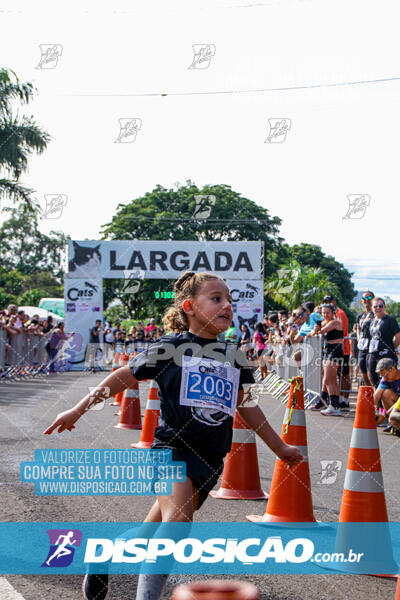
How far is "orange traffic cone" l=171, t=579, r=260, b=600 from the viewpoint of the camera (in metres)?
1.65

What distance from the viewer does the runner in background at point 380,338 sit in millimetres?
10898

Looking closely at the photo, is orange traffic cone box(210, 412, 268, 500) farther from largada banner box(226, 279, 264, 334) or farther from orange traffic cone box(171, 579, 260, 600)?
largada banner box(226, 279, 264, 334)

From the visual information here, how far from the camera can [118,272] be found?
29.7m

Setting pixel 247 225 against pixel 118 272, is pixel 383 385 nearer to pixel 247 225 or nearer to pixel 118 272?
pixel 118 272

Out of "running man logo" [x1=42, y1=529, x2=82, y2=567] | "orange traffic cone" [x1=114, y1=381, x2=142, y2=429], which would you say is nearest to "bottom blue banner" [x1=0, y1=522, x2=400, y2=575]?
"running man logo" [x1=42, y1=529, x2=82, y2=567]

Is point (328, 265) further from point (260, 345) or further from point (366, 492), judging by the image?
point (366, 492)

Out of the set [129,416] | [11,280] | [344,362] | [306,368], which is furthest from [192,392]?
[11,280]

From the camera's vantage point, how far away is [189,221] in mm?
53750

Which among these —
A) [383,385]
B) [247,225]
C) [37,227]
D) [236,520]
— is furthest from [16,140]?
[247,225]

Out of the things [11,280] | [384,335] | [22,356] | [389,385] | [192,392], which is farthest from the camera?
[11,280]

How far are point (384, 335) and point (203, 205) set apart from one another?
140ft

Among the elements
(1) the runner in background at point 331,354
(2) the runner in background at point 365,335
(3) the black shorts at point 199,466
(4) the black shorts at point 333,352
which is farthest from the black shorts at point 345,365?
(3) the black shorts at point 199,466

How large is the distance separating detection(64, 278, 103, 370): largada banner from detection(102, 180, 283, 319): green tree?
72.0ft

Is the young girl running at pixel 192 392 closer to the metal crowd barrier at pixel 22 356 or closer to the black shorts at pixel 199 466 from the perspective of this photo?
the black shorts at pixel 199 466
